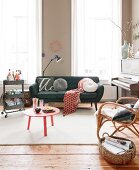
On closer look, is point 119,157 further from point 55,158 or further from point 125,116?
point 55,158

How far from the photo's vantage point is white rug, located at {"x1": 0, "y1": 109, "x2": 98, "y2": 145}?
3.21 m

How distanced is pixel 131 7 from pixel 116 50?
120cm

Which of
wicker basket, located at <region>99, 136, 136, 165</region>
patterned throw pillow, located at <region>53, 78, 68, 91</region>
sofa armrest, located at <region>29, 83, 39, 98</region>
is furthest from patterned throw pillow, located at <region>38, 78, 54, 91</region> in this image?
wicker basket, located at <region>99, 136, 136, 165</region>

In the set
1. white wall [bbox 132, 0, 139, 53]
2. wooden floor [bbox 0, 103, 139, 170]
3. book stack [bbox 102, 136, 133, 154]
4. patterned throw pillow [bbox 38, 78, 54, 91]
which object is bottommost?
wooden floor [bbox 0, 103, 139, 170]

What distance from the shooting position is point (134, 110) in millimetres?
2771

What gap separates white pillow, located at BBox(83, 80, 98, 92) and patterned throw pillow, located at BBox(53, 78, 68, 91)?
1.67ft

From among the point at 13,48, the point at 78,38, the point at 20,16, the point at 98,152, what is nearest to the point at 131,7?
the point at 78,38

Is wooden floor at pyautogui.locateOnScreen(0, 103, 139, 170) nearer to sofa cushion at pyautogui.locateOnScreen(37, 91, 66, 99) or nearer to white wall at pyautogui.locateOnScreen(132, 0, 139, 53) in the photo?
sofa cushion at pyautogui.locateOnScreen(37, 91, 66, 99)

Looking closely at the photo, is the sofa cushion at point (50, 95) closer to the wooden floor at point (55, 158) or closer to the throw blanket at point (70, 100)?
the throw blanket at point (70, 100)

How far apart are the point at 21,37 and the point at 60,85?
179 centimetres

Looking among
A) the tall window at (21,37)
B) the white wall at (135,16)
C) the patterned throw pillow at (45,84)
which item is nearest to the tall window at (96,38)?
the white wall at (135,16)

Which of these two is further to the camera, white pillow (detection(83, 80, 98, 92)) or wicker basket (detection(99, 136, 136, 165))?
white pillow (detection(83, 80, 98, 92))

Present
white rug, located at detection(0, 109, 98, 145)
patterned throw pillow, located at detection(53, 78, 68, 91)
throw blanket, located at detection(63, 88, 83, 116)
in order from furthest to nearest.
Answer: patterned throw pillow, located at detection(53, 78, 68, 91) < throw blanket, located at detection(63, 88, 83, 116) < white rug, located at detection(0, 109, 98, 145)

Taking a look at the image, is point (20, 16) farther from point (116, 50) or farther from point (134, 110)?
point (134, 110)
